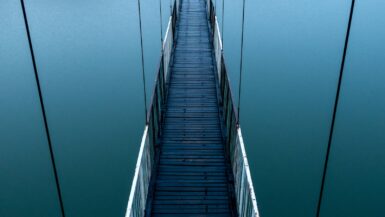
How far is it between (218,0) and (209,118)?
27.8 meters

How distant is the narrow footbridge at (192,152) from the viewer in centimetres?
498

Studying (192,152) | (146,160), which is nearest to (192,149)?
(192,152)

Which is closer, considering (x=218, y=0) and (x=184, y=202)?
(x=184, y=202)

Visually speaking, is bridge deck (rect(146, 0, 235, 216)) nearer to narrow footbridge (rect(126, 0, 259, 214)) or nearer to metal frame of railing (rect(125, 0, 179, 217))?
→ narrow footbridge (rect(126, 0, 259, 214))

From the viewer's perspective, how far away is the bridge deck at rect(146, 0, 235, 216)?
209 inches

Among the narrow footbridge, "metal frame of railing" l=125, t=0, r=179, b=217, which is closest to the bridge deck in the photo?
the narrow footbridge

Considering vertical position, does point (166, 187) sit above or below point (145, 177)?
below

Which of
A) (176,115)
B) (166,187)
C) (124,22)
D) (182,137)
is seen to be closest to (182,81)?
(176,115)

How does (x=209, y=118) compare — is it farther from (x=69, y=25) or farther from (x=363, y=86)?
(x=69, y=25)

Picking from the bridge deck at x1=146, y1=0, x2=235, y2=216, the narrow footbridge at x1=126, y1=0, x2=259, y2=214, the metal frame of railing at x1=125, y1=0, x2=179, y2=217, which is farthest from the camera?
the bridge deck at x1=146, y1=0, x2=235, y2=216

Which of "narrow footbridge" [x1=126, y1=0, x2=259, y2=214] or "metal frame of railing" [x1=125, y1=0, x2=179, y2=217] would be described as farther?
"narrow footbridge" [x1=126, y1=0, x2=259, y2=214]

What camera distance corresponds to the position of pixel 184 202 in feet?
17.5

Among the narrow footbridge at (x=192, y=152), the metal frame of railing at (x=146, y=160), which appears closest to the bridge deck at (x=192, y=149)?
the narrow footbridge at (x=192, y=152)

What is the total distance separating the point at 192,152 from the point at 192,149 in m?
0.09
